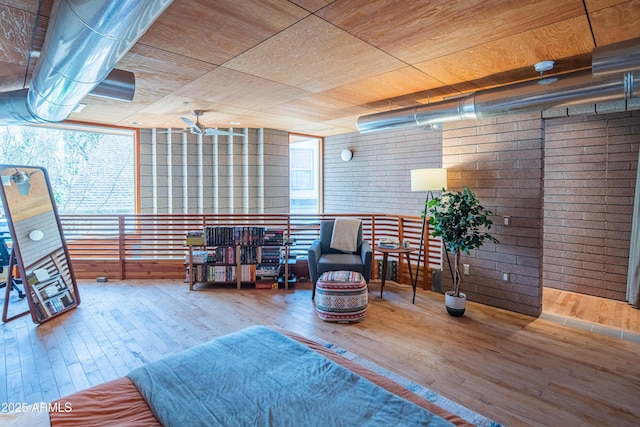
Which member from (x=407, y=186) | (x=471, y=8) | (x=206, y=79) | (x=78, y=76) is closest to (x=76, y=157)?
(x=206, y=79)

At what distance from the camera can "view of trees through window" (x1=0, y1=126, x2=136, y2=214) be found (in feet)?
16.4

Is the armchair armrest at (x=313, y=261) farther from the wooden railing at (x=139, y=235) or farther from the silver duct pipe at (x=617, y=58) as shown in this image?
the silver duct pipe at (x=617, y=58)

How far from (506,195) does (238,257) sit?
3.58m

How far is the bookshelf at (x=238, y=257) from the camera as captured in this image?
4.94m

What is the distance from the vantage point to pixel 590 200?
4539mm

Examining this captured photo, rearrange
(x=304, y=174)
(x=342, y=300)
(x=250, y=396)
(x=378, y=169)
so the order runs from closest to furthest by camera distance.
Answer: (x=250, y=396) → (x=342, y=300) → (x=378, y=169) → (x=304, y=174)

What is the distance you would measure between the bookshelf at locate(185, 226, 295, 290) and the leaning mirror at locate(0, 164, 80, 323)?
148 cm

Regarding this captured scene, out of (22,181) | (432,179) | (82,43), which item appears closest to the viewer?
(82,43)

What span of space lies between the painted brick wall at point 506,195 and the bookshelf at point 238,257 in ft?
8.45

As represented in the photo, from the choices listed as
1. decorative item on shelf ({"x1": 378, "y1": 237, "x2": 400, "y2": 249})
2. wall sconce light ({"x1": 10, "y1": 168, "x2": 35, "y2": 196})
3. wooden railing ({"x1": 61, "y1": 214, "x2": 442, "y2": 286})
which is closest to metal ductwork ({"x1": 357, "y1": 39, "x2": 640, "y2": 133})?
decorative item on shelf ({"x1": 378, "y1": 237, "x2": 400, "y2": 249})

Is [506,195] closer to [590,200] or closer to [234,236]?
[590,200]

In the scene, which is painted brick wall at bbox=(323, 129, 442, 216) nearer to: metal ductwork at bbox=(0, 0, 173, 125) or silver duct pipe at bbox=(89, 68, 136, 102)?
silver duct pipe at bbox=(89, 68, 136, 102)

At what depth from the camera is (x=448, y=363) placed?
2.79m

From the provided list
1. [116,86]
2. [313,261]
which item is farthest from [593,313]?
[116,86]
